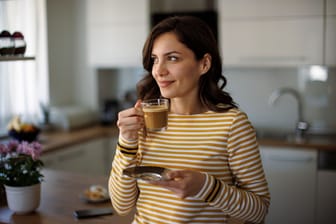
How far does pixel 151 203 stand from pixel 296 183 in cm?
224

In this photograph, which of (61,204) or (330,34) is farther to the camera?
(330,34)

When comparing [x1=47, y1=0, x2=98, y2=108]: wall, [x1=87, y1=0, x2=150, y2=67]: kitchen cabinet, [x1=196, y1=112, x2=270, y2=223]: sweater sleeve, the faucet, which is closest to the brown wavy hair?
[x1=196, y1=112, x2=270, y2=223]: sweater sleeve

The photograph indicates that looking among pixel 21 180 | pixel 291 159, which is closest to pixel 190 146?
pixel 21 180

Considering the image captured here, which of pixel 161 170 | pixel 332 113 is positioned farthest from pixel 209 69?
pixel 332 113

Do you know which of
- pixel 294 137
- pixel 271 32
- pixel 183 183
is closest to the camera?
pixel 183 183

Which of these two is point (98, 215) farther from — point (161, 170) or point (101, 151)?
point (101, 151)

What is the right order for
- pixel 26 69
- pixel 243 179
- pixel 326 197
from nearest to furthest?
pixel 243 179 < pixel 326 197 < pixel 26 69

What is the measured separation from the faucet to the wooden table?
74.2 inches

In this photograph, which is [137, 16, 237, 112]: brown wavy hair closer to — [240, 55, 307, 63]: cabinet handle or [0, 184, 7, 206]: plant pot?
[0, 184, 7, 206]: plant pot

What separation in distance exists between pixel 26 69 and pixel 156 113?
109 inches

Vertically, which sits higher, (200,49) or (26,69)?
(200,49)

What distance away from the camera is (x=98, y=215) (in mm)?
1888

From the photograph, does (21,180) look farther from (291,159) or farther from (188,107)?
(291,159)

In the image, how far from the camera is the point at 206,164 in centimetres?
138
